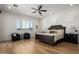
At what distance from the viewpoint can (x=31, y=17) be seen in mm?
2590

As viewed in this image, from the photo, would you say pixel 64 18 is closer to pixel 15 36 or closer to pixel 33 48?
pixel 33 48

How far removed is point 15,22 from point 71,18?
1.86 metres

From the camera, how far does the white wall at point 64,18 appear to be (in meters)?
2.33

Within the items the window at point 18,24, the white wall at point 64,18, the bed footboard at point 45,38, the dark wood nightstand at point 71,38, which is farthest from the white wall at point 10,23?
the dark wood nightstand at point 71,38

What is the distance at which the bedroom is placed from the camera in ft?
7.61

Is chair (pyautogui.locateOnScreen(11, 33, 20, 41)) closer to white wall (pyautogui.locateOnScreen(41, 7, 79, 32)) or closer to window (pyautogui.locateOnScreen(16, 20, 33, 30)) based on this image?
window (pyautogui.locateOnScreen(16, 20, 33, 30))

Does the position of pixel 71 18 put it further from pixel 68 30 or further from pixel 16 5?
pixel 16 5

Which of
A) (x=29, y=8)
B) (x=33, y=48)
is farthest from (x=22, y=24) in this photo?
(x=33, y=48)

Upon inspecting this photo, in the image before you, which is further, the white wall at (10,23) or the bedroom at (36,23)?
the white wall at (10,23)

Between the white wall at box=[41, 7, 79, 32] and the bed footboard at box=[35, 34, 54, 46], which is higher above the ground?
the white wall at box=[41, 7, 79, 32]

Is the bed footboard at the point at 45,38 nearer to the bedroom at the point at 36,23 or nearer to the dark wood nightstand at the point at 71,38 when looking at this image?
the bedroom at the point at 36,23

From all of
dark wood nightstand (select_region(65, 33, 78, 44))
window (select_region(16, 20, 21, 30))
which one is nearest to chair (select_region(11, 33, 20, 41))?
window (select_region(16, 20, 21, 30))

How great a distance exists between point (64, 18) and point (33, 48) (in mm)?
1424
